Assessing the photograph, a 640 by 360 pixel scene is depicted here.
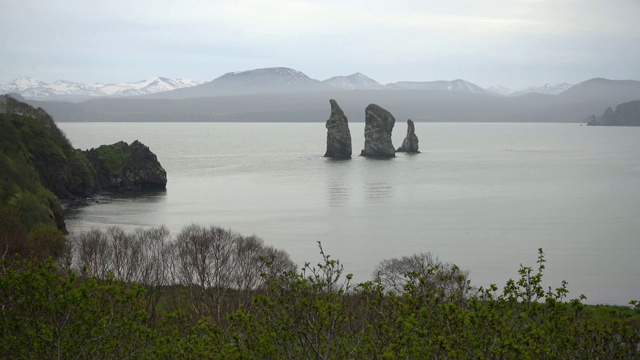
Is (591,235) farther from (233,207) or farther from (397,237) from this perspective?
(233,207)

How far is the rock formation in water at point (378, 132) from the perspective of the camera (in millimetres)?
162875

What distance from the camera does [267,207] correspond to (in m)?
87.3

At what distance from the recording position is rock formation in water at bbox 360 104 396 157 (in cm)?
16288

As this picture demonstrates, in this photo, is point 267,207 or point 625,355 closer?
point 625,355

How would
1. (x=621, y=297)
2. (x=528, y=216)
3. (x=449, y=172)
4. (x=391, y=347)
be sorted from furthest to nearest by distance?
(x=449, y=172) < (x=528, y=216) < (x=621, y=297) < (x=391, y=347)

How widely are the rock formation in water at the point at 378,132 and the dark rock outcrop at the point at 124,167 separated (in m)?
69.0

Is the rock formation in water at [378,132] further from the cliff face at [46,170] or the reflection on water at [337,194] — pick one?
the cliff face at [46,170]

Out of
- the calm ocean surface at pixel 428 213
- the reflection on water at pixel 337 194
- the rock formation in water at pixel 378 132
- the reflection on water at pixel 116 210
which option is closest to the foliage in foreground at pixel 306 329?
the calm ocean surface at pixel 428 213

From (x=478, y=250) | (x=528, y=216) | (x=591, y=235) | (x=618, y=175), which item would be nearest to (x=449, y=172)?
(x=618, y=175)

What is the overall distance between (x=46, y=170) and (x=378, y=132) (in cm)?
9413

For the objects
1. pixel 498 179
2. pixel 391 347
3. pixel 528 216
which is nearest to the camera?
pixel 391 347

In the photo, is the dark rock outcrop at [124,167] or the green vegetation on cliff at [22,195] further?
the dark rock outcrop at [124,167]

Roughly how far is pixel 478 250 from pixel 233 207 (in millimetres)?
32908

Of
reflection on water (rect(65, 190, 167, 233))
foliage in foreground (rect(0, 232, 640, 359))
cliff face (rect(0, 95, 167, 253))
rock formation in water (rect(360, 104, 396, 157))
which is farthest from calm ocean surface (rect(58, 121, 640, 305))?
foliage in foreground (rect(0, 232, 640, 359))
